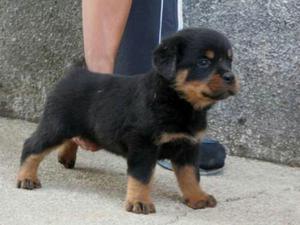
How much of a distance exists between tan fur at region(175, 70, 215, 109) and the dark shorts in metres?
0.98

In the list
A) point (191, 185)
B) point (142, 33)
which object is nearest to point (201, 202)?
point (191, 185)

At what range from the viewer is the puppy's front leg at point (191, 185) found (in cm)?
379

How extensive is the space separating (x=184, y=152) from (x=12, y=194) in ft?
3.03

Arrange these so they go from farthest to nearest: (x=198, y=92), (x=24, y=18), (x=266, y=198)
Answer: (x=24, y=18) → (x=266, y=198) → (x=198, y=92)

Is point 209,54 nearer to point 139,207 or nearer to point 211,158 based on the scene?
point 139,207

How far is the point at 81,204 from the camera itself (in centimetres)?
374

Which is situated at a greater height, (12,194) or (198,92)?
(198,92)

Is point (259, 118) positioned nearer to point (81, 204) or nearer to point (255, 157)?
point (255, 157)

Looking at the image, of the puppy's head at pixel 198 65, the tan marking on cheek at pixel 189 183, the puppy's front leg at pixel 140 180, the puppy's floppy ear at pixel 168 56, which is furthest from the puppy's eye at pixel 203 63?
the tan marking on cheek at pixel 189 183

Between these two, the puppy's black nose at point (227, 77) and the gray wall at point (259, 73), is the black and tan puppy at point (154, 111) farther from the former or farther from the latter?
the gray wall at point (259, 73)

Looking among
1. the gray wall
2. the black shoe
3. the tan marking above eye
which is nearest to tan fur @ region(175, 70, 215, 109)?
the tan marking above eye

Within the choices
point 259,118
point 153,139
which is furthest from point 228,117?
point 153,139

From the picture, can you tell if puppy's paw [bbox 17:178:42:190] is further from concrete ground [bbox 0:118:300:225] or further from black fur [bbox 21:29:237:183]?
black fur [bbox 21:29:237:183]

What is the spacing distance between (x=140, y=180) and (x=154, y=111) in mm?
340
